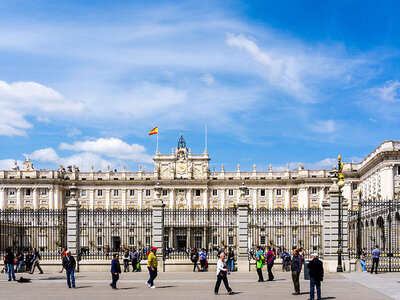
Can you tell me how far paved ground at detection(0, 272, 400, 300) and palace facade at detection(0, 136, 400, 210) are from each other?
79951 millimetres

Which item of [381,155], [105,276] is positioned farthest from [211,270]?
[381,155]

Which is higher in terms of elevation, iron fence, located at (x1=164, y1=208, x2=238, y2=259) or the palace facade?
the palace facade

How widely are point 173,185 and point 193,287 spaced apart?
289 ft

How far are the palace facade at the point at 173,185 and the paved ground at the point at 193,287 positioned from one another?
80.0 meters

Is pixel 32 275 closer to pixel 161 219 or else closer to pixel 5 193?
pixel 161 219

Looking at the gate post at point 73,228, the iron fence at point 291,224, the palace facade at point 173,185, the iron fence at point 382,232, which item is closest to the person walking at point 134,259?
the gate post at point 73,228

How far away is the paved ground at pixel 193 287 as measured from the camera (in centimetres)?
2391

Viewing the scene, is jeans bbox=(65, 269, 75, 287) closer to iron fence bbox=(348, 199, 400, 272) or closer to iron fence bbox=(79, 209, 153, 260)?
iron fence bbox=(79, 209, 153, 260)

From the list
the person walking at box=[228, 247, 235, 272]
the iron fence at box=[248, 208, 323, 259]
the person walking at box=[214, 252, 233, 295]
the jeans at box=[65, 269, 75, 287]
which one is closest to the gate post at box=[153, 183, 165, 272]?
the person walking at box=[228, 247, 235, 272]

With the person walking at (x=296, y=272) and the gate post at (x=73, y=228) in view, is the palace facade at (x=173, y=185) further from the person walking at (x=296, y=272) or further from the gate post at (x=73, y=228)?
the person walking at (x=296, y=272)

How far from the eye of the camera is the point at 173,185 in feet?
378

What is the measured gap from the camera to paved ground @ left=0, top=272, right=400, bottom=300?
2391 centimetres

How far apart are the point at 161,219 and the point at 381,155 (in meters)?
54.8

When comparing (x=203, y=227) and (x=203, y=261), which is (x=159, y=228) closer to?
(x=203, y=261)
